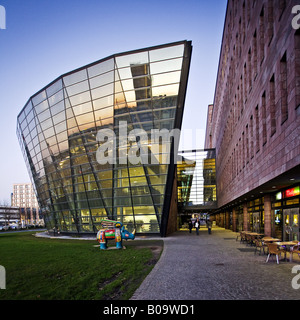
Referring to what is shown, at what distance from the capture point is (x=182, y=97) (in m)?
25.9


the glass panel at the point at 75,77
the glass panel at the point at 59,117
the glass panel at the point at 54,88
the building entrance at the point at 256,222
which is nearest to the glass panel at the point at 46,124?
the glass panel at the point at 59,117

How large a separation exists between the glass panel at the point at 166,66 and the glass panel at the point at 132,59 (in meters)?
0.96

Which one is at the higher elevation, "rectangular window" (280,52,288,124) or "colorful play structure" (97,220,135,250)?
"rectangular window" (280,52,288,124)

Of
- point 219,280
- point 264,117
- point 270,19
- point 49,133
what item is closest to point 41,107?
point 49,133

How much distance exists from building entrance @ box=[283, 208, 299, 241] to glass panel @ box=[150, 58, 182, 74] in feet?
52.5

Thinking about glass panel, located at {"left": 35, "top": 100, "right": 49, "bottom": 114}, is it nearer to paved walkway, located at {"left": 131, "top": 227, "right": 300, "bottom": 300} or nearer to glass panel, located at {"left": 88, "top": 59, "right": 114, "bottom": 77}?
glass panel, located at {"left": 88, "top": 59, "right": 114, "bottom": 77}

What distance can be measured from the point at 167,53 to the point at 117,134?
9.54 metres

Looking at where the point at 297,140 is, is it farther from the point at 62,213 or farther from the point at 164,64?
the point at 62,213

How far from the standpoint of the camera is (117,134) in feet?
90.9

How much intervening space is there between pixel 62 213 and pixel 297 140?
31.4 m

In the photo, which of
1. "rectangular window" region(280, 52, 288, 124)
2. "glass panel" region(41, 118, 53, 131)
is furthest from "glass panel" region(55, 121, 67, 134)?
"rectangular window" region(280, 52, 288, 124)

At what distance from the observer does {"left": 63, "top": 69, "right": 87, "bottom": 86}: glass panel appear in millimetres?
28078

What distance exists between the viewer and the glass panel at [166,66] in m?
25.0
